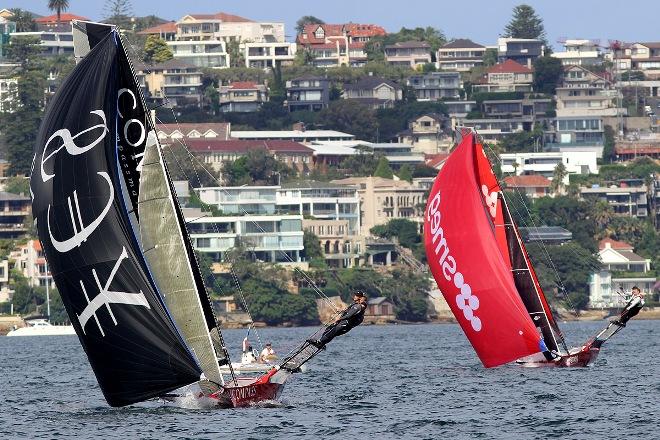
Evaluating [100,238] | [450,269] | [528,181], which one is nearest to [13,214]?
[528,181]

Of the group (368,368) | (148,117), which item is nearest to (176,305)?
(148,117)

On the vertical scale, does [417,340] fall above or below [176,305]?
below

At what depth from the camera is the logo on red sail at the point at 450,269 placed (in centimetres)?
5400

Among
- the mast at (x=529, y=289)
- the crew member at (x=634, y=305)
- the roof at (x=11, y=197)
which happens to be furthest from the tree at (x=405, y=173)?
the crew member at (x=634, y=305)

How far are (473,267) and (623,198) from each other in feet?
438

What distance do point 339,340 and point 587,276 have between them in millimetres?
53366

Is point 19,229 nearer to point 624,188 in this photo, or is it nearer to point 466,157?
point 624,188

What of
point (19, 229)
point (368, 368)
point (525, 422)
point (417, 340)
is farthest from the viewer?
point (19, 229)

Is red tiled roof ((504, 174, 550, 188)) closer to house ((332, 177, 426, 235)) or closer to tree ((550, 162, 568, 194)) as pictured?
tree ((550, 162, 568, 194))

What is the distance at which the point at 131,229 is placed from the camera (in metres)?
39.7

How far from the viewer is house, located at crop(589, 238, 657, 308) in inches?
6112

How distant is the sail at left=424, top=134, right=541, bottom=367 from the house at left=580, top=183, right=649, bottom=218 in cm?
12938

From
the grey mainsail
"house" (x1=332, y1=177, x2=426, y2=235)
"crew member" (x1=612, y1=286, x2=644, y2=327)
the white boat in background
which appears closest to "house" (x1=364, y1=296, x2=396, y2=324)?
the white boat in background

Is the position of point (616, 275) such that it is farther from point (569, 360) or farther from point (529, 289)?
point (529, 289)
